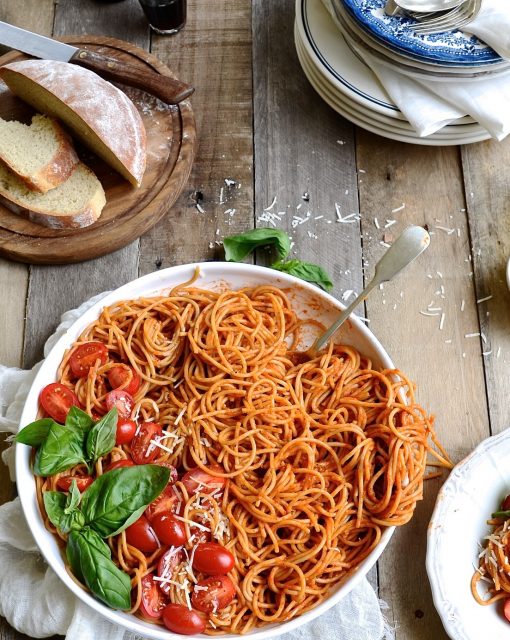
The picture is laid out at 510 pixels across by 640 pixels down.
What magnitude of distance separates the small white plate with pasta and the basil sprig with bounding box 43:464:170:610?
32.9 inches

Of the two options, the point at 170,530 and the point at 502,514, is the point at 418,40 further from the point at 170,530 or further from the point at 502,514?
the point at 170,530

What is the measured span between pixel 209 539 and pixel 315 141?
4.73 feet

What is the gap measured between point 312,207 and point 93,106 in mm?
803

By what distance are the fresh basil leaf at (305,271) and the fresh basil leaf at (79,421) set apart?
0.82 metres

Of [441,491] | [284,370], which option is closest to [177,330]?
[284,370]

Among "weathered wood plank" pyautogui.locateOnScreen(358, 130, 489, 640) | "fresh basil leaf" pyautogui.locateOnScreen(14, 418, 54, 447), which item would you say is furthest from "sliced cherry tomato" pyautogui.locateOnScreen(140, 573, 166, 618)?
"weathered wood plank" pyautogui.locateOnScreen(358, 130, 489, 640)

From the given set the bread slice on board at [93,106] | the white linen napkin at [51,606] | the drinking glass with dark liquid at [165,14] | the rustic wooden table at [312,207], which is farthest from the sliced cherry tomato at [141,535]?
the drinking glass with dark liquid at [165,14]

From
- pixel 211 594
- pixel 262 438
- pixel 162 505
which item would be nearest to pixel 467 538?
pixel 262 438

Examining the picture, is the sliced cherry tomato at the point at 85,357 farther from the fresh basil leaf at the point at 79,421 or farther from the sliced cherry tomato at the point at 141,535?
the sliced cherry tomato at the point at 141,535

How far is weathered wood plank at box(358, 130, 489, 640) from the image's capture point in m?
2.36

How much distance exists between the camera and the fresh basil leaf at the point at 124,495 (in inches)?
77.2

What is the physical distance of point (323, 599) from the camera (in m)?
2.09

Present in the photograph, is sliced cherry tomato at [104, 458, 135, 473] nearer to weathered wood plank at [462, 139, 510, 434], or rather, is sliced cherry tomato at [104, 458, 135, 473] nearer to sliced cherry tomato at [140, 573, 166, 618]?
sliced cherry tomato at [140, 573, 166, 618]

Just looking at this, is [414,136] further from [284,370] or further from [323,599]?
[323,599]
